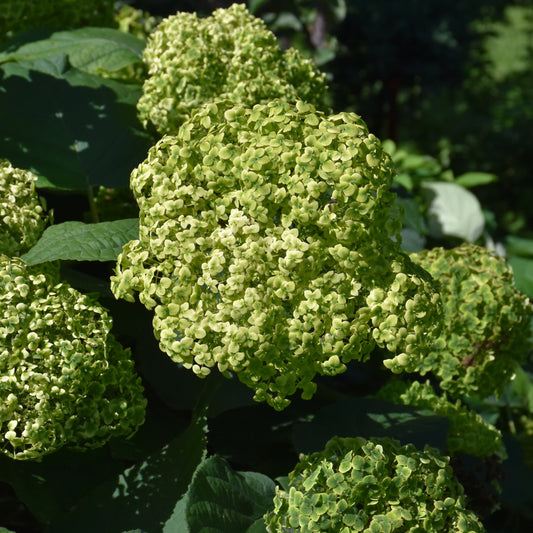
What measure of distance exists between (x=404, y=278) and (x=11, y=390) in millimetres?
492

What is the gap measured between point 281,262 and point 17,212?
420 mm

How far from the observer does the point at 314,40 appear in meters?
2.81

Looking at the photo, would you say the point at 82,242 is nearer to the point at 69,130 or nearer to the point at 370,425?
the point at 69,130

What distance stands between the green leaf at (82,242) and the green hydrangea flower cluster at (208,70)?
9.8 inches

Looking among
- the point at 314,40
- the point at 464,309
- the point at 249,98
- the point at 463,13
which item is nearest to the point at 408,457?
the point at 464,309

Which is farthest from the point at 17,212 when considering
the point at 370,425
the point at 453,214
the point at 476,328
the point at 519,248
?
the point at 519,248

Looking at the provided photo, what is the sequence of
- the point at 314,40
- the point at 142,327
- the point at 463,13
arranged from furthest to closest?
the point at 463,13 → the point at 314,40 → the point at 142,327

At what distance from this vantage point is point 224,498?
0.94 metres

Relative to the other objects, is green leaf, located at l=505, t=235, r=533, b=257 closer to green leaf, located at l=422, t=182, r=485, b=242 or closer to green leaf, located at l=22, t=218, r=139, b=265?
green leaf, located at l=422, t=182, r=485, b=242

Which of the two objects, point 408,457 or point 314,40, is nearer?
point 408,457

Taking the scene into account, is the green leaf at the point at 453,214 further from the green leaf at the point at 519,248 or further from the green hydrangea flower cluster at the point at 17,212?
the green hydrangea flower cluster at the point at 17,212

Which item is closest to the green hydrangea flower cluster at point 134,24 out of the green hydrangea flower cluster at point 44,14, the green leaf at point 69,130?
the green hydrangea flower cluster at point 44,14

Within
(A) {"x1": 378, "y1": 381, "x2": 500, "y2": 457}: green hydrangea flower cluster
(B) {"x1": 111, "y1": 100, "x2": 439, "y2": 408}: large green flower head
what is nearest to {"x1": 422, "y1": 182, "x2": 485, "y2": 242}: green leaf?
(A) {"x1": 378, "y1": 381, "x2": 500, "y2": 457}: green hydrangea flower cluster

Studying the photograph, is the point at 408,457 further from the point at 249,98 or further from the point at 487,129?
the point at 487,129
